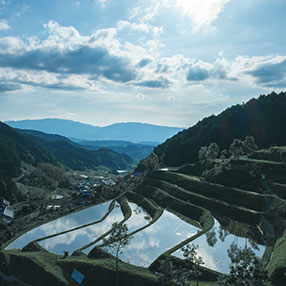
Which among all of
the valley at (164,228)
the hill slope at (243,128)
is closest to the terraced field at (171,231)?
the valley at (164,228)

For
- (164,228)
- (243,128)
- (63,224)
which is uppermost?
(243,128)

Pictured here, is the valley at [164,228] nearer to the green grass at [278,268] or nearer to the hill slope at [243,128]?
the green grass at [278,268]

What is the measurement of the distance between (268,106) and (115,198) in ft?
395

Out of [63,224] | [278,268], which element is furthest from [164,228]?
[63,224]

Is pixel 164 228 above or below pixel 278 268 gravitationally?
below

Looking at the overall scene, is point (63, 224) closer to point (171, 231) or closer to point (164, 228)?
point (164, 228)

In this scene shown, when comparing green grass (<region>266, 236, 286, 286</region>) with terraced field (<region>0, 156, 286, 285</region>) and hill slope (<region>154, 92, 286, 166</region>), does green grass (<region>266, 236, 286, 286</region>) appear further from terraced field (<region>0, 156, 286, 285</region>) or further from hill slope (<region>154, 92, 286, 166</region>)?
hill slope (<region>154, 92, 286, 166</region>)

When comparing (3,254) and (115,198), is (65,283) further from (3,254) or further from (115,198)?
(115,198)

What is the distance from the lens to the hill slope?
472 feet

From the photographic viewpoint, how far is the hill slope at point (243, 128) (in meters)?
144

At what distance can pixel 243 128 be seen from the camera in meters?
157

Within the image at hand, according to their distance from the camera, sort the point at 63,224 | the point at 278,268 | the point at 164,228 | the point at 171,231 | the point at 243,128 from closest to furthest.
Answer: the point at 278,268 < the point at 171,231 < the point at 164,228 < the point at 63,224 < the point at 243,128

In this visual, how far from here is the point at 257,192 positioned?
7006 centimetres

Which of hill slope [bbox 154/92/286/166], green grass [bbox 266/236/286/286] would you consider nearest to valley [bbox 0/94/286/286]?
green grass [bbox 266/236/286/286]
